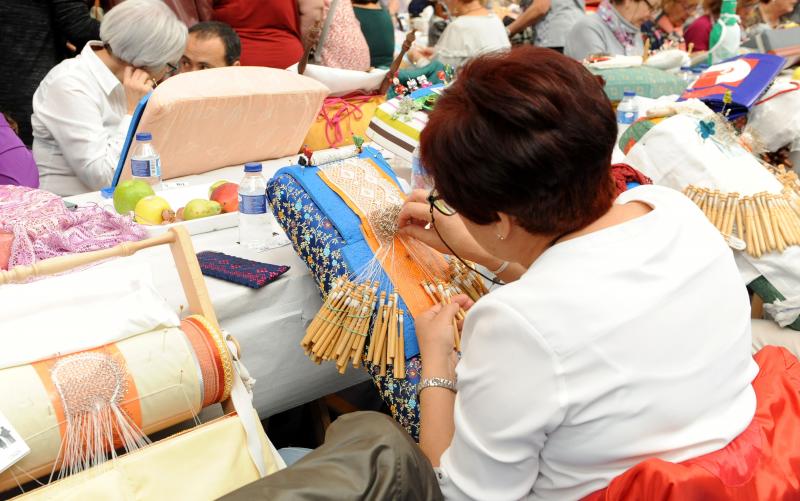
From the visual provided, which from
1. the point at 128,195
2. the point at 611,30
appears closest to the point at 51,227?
the point at 128,195

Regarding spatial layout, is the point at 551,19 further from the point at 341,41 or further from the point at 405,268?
the point at 405,268

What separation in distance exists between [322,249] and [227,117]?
0.94 meters

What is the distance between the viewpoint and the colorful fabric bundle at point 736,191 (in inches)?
70.6

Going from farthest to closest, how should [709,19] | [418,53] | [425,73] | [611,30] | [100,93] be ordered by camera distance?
1. [709,19]
2. [418,53]
3. [611,30]
4. [425,73]
5. [100,93]

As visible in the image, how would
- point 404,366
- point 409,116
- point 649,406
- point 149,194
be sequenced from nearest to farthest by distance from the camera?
1. point 649,406
2. point 404,366
3. point 149,194
4. point 409,116

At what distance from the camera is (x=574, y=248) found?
972mm

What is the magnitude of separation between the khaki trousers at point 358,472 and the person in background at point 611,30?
3759 mm

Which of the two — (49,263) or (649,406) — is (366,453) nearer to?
(649,406)

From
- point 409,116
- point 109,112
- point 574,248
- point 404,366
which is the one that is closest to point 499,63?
point 574,248

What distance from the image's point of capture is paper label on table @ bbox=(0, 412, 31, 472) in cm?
97

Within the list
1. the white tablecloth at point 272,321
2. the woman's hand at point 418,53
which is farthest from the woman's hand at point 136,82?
the woman's hand at point 418,53

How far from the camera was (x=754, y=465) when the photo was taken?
0.97 metres

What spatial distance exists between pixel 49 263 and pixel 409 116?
3.89 feet

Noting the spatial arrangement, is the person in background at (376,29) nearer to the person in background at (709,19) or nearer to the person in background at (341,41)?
the person in background at (341,41)
